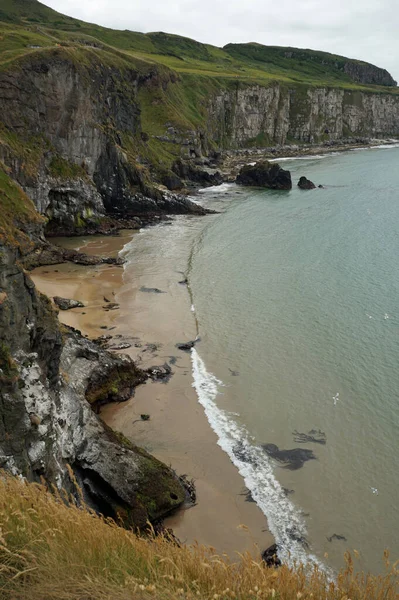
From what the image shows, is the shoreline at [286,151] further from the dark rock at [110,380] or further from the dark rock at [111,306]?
the dark rock at [110,380]

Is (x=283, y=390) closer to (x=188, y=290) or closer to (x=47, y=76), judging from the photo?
(x=188, y=290)

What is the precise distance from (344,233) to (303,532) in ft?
148

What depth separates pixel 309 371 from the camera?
82.5 feet

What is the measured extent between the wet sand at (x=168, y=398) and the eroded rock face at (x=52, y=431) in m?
1.47

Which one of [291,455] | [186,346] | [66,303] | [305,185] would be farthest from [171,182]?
[291,455]

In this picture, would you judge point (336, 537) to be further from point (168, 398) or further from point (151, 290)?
point (151, 290)

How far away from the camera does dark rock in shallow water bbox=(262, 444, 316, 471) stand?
1856 cm

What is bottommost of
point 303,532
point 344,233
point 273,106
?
point 303,532

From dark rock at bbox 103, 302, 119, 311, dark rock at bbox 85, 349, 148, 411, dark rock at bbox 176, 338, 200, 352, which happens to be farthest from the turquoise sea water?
dark rock at bbox 103, 302, 119, 311

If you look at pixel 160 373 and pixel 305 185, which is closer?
pixel 160 373

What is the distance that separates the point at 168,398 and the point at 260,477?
6425mm

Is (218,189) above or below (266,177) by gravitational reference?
below

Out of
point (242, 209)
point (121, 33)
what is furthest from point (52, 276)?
point (121, 33)

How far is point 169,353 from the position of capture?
27547 millimetres
